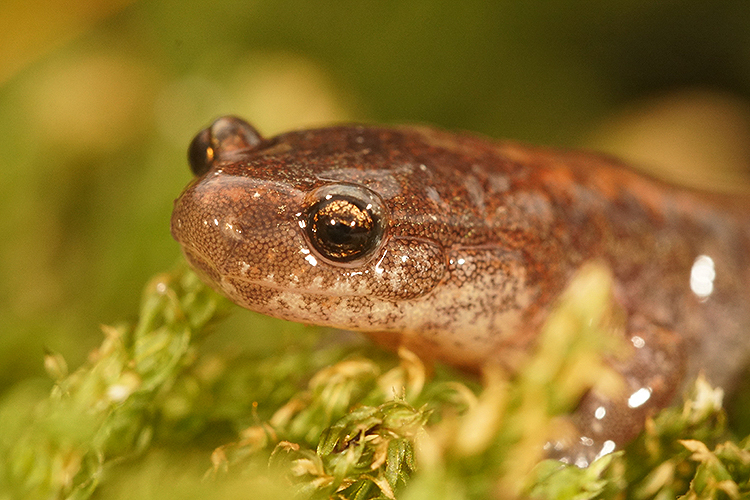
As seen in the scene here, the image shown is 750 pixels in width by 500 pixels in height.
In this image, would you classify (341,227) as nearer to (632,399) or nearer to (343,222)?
(343,222)

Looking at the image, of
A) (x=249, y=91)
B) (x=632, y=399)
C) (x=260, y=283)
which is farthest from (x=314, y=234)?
(x=249, y=91)

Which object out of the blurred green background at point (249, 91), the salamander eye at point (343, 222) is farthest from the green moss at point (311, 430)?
the blurred green background at point (249, 91)

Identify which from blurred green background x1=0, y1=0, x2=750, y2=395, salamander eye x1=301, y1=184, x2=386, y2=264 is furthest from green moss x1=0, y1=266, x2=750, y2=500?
blurred green background x1=0, y1=0, x2=750, y2=395

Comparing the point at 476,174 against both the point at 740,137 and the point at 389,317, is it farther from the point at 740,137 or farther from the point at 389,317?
the point at 740,137

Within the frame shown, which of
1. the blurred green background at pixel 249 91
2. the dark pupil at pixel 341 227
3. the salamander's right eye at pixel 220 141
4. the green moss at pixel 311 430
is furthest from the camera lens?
the blurred green background at pixel 249 91

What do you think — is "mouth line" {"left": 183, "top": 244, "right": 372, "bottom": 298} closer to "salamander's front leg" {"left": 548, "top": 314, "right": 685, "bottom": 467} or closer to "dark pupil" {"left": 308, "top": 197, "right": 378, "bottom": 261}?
"dark pupil" {"left": 308, "top": 197, "right": 378, "bottom": 261}

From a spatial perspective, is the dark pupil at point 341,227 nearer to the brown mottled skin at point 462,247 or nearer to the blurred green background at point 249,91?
the brown mottled skin at point 462,247
